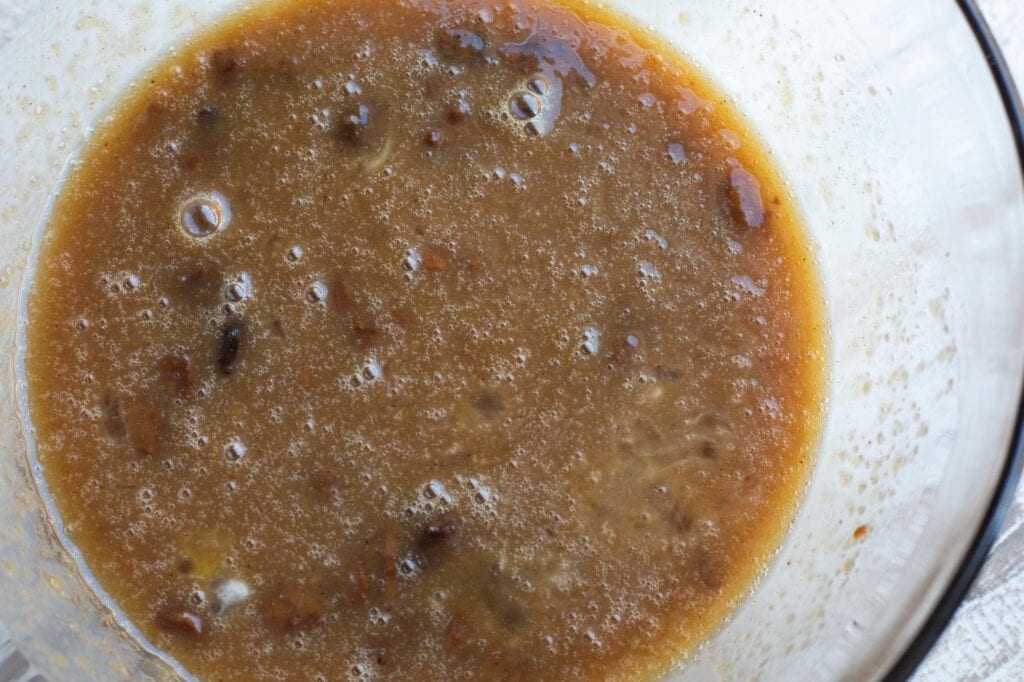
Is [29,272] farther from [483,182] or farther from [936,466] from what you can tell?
[936,466]

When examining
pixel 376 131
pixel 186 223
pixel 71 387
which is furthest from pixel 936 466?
pixel 71 387

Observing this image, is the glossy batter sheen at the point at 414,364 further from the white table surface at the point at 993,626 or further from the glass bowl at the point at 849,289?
the white table surface at the point at 993,626

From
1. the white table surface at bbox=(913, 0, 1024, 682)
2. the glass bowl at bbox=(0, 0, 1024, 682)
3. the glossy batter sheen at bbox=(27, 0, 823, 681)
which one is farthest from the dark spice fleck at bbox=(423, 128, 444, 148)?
the white table surface at bbox=(913, 0, 1024, 682)

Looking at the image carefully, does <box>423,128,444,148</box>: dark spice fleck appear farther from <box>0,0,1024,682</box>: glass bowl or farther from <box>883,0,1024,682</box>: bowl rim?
<box>883,0,1024,682</box>: bowl rim

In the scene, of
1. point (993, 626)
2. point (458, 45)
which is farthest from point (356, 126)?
point (993, 626)

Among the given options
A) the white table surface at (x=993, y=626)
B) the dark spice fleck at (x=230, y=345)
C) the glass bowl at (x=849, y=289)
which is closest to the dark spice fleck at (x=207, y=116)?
the glass bowl at (x=849, y=289)

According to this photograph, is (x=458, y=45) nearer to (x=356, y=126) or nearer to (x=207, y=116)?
(x=356, y=126)
